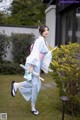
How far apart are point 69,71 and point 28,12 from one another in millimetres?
22332

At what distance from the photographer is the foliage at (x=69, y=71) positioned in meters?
6.30

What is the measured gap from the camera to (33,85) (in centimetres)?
671

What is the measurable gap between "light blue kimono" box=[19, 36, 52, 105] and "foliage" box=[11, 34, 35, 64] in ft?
22.6

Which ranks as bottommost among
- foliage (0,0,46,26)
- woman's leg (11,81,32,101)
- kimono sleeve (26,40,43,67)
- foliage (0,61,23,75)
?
foliage (0,61,23,75)

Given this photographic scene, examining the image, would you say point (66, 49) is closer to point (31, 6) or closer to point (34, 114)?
point (34, 114)

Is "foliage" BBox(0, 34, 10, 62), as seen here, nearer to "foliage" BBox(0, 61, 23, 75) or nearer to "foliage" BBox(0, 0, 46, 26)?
"foliage" BBox(0, 61, 23, 75)

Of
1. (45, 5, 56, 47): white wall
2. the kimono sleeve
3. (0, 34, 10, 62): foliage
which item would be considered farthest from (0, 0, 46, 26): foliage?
the kimono sleeve

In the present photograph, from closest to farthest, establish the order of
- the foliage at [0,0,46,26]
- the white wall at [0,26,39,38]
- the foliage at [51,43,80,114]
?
the foliage at [51,43,80,114]
the white wall at [0,26,39,38]
the foliage at [0,0,46,26]

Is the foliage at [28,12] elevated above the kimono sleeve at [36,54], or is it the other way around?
the foliage at [28,12]

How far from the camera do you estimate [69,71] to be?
6258mm

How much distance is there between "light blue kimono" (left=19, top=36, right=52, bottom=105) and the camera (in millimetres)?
6559

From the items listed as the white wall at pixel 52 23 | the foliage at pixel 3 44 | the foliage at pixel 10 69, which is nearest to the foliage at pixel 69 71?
the foliage at pixel 10 69

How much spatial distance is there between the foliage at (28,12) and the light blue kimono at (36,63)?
66.3 feet

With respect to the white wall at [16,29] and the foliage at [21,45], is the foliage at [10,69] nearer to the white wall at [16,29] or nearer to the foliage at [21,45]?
the foliage at [21,45]
